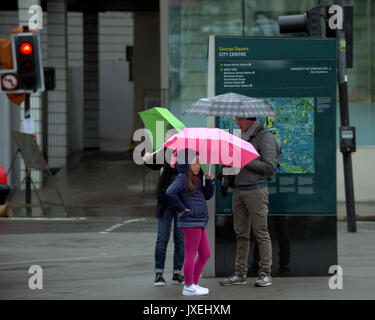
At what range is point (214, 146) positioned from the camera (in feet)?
26.5

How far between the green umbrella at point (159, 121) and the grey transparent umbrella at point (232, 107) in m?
0.34

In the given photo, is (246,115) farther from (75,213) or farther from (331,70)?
(75,213)

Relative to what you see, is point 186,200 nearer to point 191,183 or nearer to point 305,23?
point 191,183

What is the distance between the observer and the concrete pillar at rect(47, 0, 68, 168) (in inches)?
885

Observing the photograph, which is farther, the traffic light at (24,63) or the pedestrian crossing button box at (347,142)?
the traffic light at (24,63)

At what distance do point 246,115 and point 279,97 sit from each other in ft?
3.13

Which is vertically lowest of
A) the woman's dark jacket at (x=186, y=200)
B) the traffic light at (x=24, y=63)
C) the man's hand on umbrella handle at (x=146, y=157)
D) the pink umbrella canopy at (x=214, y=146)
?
the woman's dark jacket at (x=186, y=200)

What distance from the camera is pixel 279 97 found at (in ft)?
30.1

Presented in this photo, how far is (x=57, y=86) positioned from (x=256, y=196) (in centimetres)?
1489

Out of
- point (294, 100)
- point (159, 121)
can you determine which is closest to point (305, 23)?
point (294, 100)

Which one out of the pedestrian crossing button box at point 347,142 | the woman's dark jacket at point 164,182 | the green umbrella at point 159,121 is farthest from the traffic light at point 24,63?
the woman's dark jacket at point 164,182

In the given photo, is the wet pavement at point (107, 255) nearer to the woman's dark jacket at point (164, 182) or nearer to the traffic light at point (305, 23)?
the woman's dark jacket at point (164, 182)

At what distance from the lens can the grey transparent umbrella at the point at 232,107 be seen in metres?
8.32

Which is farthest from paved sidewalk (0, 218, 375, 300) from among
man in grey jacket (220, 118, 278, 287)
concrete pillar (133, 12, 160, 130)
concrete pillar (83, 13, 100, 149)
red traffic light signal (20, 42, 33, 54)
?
concrete pillar (83, 13, 100, 149)
